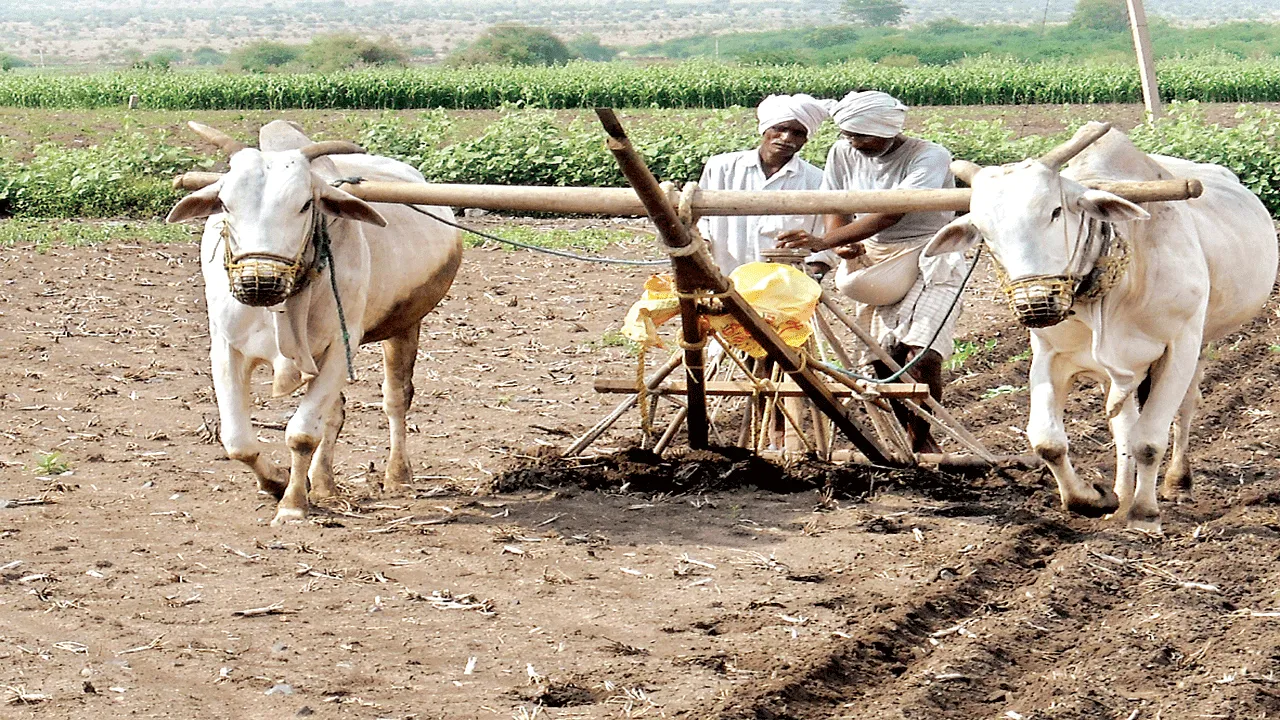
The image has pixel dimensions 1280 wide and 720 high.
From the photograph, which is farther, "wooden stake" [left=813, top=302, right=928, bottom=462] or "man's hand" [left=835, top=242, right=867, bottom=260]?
"man's hand" [left=835, top=242, right=867, bottom=260]

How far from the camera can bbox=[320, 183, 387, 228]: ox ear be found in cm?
567

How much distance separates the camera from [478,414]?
8070mm

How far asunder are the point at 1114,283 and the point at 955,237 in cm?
55

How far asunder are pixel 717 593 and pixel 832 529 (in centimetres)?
87

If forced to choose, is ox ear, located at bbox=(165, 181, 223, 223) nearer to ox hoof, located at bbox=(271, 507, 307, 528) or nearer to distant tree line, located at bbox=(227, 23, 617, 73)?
ox hoof, located at bbox=(271, 507, 307, 528)

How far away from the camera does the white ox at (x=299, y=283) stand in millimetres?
5449

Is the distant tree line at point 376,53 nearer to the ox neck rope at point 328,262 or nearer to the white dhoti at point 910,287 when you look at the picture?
the white dhoti at point 910,287

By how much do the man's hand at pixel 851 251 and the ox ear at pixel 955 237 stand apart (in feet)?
4.49

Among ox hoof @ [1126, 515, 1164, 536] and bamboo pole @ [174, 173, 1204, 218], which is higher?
bamboo pole @ [174, 173, 1204, 218]

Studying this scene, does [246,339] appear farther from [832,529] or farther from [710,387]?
[832,529]

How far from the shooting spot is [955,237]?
5.34 metres

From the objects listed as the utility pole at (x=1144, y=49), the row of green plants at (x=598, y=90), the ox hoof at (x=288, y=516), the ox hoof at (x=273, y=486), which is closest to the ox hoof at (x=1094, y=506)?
the ox hoof at (x=288, y=516)

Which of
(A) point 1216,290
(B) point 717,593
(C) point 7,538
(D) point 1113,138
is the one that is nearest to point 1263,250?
(A) point 1216,290

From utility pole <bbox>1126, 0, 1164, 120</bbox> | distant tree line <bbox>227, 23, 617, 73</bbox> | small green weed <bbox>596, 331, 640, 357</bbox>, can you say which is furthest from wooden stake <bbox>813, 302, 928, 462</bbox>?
distant tree line <bbox>227, 23, 617, 73</bbox>
